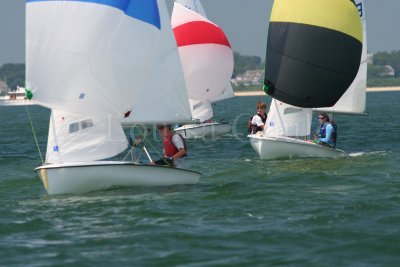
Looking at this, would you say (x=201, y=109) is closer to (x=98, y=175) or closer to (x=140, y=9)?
(x=140, y=9)

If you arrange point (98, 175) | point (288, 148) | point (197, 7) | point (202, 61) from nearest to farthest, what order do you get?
point (98, 175)
point (288, 148)
point (202, 61)
point (197, 7)

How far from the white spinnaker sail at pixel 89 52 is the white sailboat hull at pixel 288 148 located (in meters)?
6.43

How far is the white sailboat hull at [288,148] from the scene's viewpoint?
67.9 ft

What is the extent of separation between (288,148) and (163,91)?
6.33 metres

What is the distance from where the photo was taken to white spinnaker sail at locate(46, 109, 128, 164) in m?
14.7

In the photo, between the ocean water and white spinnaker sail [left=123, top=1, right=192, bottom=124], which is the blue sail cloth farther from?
the ocean water

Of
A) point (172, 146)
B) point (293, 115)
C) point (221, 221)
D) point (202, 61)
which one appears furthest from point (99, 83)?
point (202, 61)

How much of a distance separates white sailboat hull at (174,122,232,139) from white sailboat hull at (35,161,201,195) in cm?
1537

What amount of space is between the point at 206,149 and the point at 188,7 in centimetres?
869

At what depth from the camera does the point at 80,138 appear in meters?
14.8

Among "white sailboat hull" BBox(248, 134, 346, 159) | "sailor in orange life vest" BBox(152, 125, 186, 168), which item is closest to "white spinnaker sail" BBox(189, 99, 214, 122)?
"white sailboat hull" BBox(248, 134, 346, 159)

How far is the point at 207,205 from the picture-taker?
13.9 m

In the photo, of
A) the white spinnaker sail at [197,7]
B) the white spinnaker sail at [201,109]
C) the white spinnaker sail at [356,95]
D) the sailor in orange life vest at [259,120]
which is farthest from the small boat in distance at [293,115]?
the white spinnaker sail at [197,7]

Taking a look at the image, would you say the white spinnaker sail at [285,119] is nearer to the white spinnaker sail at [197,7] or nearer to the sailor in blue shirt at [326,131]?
the sailor in blue shirt at [326,131]
